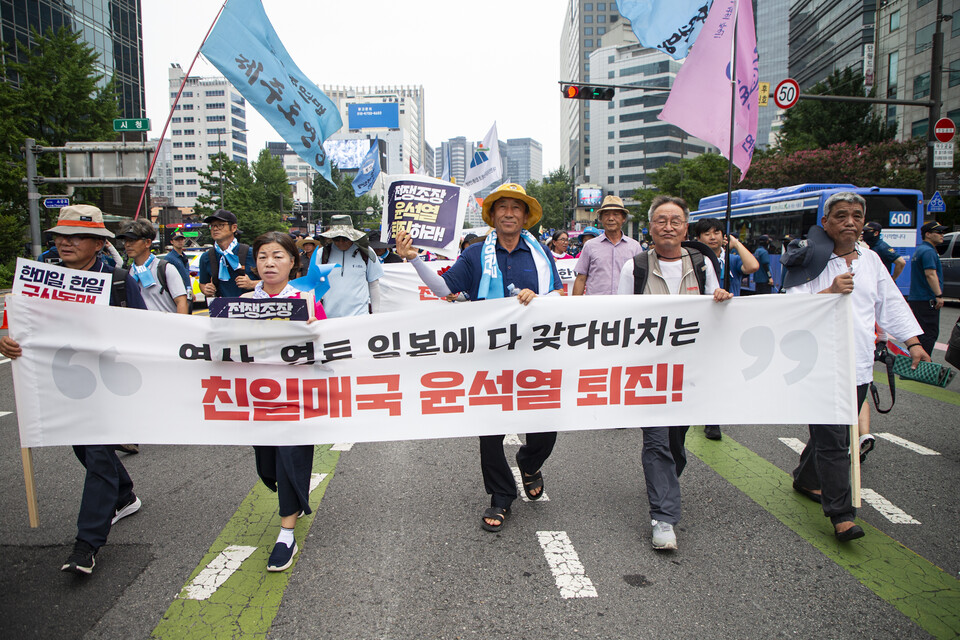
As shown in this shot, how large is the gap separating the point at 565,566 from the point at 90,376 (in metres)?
2.75

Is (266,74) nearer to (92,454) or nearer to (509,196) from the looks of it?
(509,196)

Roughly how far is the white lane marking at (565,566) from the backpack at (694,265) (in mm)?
1523

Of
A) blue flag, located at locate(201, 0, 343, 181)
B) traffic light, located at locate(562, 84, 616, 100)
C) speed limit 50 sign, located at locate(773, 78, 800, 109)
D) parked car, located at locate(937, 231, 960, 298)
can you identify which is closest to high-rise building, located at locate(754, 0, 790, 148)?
parked car, located at locate(937, 231, 960, 298)

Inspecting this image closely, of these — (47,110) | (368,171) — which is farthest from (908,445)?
(47,110)

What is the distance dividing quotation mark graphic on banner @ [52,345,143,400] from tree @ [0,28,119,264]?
24247 mm

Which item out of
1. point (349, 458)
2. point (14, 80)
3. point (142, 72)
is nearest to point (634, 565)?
point (349, 458)

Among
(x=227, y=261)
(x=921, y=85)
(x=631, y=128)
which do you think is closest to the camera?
(x=227, y=261)

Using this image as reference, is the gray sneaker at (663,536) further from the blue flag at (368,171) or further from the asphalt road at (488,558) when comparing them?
the blue flag at (368,171)

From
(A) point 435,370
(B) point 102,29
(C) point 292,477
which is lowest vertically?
(C) point 292,477

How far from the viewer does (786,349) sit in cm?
361

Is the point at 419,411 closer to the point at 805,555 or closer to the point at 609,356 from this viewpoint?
the point at 609,356

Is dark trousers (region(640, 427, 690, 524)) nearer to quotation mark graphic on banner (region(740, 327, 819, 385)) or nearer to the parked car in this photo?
quotation mark graphic on banner (region(740, 327, 819, 385))

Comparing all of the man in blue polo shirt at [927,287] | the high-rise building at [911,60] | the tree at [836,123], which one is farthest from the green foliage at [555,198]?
the man in blue polo shirt at [927,287]

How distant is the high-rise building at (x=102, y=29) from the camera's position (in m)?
32.1
